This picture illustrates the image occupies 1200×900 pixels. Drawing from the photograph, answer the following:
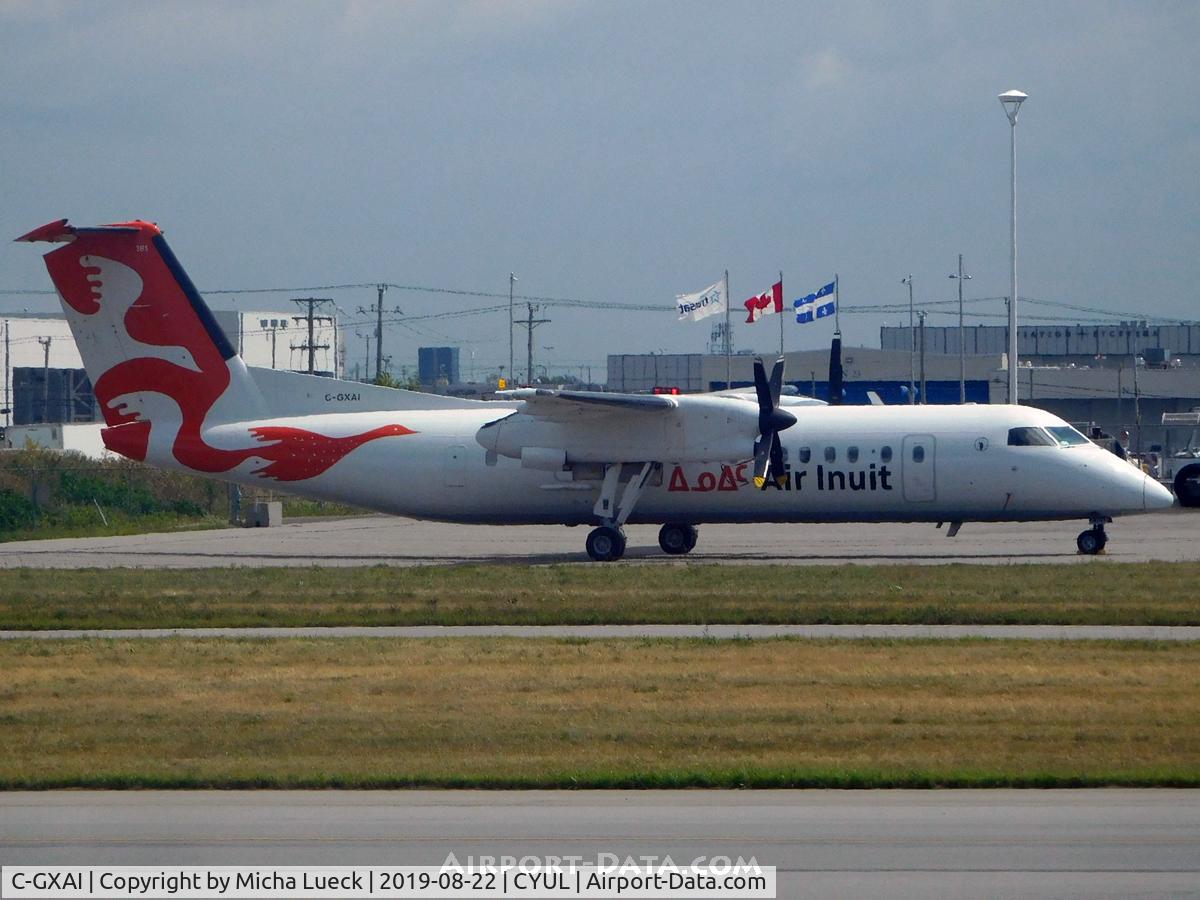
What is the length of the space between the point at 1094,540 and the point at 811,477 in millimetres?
5381

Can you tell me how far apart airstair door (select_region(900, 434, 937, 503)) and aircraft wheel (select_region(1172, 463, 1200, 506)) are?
18914 millimetres

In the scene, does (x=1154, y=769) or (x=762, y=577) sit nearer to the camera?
(x=1154, y=769)

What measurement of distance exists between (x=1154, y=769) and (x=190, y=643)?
37.1ft

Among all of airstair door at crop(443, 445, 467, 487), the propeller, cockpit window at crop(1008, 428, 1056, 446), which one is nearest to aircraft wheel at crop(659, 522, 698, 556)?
the propeller

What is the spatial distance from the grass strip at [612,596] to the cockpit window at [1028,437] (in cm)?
323

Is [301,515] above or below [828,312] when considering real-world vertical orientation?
below

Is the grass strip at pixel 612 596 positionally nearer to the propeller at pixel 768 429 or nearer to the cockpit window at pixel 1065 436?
the propeller at pixel 768 429

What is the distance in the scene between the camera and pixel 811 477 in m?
26.5

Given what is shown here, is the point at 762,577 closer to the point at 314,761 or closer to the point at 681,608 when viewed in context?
the point at 681,608

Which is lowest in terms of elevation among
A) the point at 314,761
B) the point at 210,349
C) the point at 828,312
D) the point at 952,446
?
the point at 314,761

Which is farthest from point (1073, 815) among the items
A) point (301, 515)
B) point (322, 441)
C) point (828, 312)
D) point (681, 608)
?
point (828, 312)

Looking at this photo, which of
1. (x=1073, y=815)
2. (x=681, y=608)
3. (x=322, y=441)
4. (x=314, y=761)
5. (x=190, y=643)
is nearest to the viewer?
(x=1073, y=815)

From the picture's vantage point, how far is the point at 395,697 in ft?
43.8

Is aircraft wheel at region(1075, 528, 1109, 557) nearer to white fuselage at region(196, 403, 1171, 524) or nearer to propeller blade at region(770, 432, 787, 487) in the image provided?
white fuselage at region(196, 403, 1171, 524)
